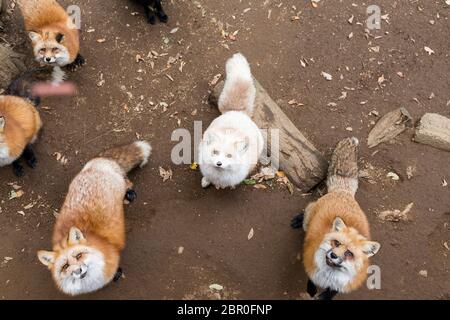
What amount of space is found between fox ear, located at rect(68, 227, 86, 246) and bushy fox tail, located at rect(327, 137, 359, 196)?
341cm

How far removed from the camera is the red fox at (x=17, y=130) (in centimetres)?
605

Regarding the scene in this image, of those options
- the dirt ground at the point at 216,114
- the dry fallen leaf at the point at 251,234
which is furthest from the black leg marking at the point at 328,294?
the dry fallen leaf at the point at 251,234

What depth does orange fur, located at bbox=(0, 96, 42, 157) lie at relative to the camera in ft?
20.0

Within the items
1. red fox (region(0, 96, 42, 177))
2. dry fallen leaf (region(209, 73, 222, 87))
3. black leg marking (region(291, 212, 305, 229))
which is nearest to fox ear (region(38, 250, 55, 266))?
red fox (region(0, 96, 42, 177))

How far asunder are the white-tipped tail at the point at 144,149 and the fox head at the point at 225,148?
120 centimetres

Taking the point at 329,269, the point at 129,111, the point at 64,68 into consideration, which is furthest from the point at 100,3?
the point at 329,269

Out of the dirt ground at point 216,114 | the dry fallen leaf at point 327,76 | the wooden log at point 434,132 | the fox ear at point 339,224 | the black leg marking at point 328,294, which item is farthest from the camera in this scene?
the dry fallen leaf at point 327,76

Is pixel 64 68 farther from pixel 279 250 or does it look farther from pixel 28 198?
pixel 279 250

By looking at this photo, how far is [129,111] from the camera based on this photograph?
7.19 m

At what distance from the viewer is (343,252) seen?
4770 mm

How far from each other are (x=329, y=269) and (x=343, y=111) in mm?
3193

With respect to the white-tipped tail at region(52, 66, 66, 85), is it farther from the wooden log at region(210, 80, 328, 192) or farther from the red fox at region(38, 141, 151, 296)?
the wooden log at region(210, 80, 328, 192)

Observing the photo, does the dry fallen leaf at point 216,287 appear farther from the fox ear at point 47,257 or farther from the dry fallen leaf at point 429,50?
the dry fallen leaf at point 429,50

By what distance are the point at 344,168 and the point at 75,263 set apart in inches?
151
